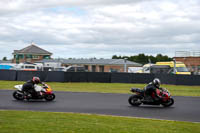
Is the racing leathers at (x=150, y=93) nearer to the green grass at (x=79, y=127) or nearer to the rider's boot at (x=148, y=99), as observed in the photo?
the rider's boot at (x=148, y=99)

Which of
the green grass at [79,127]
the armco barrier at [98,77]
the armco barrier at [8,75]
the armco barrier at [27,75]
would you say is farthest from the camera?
the armco barrier at [98,77]

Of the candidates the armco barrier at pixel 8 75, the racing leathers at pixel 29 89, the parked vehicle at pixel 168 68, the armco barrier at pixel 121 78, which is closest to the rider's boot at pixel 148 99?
the racing leathers at pixel 29 89

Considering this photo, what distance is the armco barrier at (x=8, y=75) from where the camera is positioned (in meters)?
32.8

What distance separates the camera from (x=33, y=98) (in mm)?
16875

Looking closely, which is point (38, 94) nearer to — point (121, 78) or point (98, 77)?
point (98, 77)

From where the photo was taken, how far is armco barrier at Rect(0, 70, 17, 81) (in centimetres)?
3278

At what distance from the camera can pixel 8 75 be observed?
1299 inches

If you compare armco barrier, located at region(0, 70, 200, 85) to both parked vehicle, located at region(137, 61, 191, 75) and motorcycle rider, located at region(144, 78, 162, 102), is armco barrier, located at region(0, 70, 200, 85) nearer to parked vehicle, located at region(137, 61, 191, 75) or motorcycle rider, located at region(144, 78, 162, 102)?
parked vehicle, located at region(137, 61, 191, 75)

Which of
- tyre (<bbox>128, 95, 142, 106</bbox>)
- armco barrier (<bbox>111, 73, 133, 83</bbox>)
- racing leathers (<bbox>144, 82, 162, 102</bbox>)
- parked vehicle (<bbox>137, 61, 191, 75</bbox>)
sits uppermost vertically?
parked vehicle (<bbox>137, 61, 191, 75</bbox>)

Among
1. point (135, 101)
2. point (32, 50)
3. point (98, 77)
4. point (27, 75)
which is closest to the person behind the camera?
point (135, 101)

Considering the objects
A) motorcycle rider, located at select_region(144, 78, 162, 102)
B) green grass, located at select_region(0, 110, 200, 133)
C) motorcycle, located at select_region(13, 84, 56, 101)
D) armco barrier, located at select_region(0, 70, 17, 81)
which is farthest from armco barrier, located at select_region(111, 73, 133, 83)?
green grass, located at select_region(0, 110, 200, 133)

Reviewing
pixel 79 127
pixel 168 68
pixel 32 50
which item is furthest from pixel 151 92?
pixel 32 50

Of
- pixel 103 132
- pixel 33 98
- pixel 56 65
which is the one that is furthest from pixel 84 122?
pixel 56 65

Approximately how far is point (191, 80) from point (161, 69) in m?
9.37
